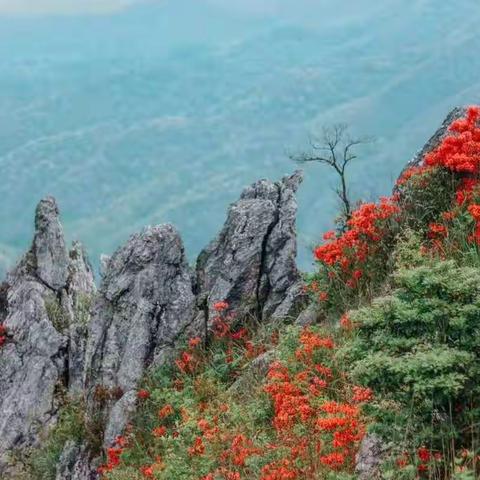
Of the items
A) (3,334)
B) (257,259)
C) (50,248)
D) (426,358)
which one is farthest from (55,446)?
(50,248)

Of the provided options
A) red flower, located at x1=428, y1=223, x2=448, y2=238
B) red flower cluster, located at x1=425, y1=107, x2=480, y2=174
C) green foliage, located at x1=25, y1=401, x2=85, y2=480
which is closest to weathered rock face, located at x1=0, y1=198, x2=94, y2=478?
green foliage, located at x1=25, y1=401, x2=85, y2=480

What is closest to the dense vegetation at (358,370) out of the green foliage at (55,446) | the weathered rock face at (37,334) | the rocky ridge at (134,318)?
the rocky ridge at (134,318)

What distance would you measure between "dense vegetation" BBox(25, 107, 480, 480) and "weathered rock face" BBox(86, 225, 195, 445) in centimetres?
86

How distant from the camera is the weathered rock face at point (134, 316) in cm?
1806

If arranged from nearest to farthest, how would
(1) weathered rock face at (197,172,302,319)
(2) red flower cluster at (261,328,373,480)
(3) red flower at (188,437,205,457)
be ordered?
(2) red flower cluster at (261,328,373,480)
(3) red flower at (188,437,205,457)
(1) weathered rock face at (197,172,302,319)

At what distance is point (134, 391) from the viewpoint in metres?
17.4

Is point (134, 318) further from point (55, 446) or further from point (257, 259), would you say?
point (55, 446)

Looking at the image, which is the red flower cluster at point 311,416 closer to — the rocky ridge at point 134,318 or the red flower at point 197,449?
the red flower at point 197,449

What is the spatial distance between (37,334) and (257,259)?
7.07m

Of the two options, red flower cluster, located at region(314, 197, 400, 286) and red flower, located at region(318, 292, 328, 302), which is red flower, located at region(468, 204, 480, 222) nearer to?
red flower cluster, located at region(314, 197, 400, 286)

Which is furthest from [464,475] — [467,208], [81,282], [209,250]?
[81,282]

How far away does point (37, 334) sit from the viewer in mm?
23188

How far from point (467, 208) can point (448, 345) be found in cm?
689

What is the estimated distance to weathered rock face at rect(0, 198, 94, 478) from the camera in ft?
68.6
